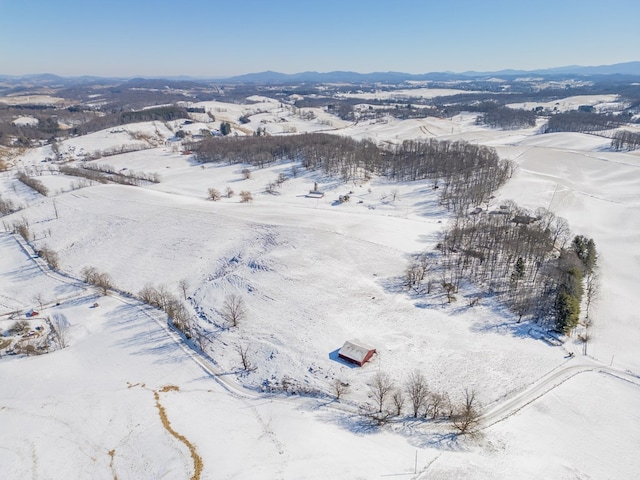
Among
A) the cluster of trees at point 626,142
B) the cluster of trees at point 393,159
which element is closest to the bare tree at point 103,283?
the cluster of trees at point 393,159

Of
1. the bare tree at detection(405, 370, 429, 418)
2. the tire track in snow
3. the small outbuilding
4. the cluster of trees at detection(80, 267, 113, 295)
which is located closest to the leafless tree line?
the bare tree at detection(405, 370, 429, 418)

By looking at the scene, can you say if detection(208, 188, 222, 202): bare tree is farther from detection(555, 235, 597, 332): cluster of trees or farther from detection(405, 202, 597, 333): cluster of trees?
detection(555, 235, 597, 332): cluster of trees

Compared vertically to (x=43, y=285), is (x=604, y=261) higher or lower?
higher

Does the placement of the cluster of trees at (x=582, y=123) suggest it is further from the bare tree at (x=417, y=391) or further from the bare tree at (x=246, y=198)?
the bare tree at (x=417, y=391)

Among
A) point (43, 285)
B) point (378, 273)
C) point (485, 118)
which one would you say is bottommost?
point (43, 285)

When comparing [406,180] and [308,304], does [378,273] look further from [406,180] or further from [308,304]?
[406,180]

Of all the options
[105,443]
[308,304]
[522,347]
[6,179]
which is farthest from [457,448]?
[6,179]
